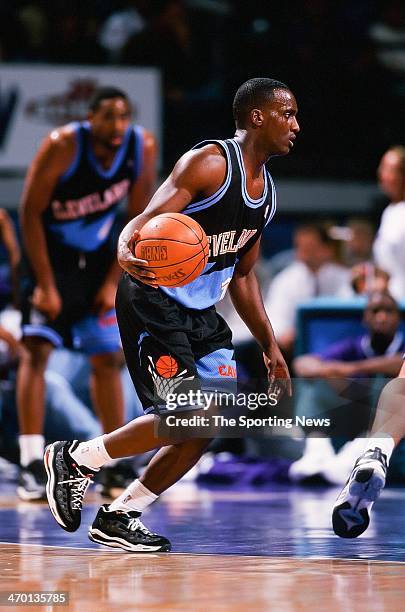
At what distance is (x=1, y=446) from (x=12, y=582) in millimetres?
4441

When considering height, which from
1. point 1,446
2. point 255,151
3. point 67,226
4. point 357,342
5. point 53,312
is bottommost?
point 1,446

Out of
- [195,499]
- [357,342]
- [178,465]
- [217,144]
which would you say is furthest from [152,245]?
[357,342]

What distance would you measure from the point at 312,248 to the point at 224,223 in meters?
5.22

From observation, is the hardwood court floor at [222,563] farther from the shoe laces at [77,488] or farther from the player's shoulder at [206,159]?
the player's shoulder at [206,159]

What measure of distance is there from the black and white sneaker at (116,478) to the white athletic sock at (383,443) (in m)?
2.17

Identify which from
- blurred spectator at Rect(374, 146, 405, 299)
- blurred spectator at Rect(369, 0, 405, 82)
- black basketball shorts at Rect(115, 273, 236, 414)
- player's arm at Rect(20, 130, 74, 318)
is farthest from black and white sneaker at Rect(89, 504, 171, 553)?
blurred spectator at Rect(369, 0, 405, 82)

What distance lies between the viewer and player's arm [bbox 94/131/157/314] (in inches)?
267

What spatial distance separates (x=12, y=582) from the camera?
3.83 metres

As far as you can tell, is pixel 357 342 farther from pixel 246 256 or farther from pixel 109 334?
pixel 246 256

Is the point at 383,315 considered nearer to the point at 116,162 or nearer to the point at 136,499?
the point at 116,162

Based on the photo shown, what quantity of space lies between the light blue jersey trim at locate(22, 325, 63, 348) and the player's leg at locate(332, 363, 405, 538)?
8.10ft

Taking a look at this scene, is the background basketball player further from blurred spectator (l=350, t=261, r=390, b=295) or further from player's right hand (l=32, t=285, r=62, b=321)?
blurred spectator (l=350, t=261, r=390, b=295)

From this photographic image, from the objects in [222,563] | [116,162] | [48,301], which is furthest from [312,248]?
[222,563]

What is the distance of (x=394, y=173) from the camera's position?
8961 mm
